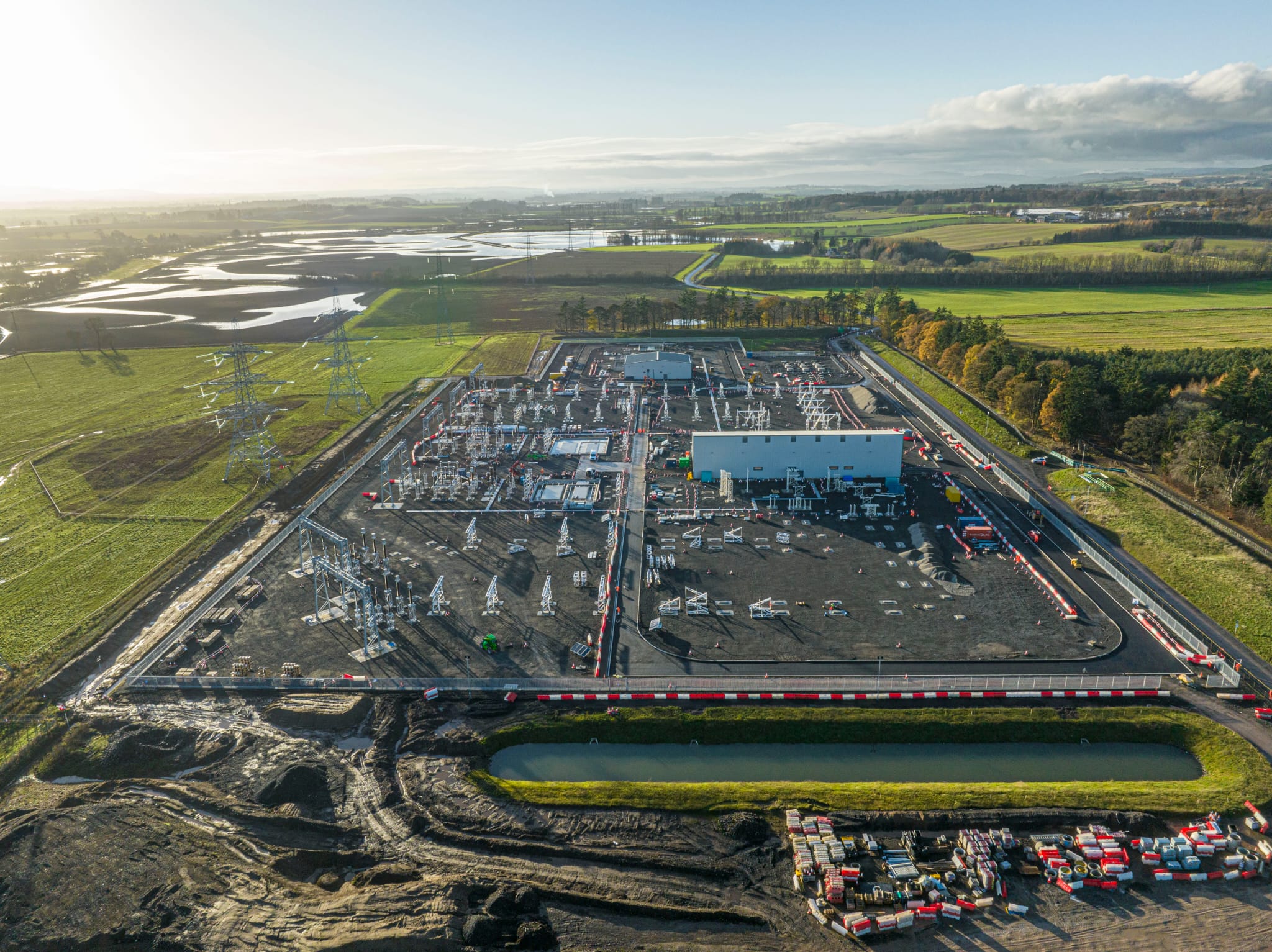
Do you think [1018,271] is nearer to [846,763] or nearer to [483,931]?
[846,763]

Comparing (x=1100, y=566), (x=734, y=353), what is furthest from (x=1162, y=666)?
(x=734, y=353)

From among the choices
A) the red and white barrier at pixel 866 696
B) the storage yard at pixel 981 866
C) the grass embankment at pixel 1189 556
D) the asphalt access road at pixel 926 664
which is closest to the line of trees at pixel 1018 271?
the grass embankment at pixel 1189 556

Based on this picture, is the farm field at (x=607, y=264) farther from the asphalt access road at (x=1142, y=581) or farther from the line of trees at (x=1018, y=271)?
the asphalt access road at (x=1142, y=581)

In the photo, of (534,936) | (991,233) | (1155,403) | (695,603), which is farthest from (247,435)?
(991,233)

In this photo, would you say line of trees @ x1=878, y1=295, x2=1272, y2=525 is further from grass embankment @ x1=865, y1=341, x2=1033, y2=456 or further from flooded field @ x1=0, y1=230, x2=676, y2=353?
flooded field @ x1=0, y1=230, x2=676, y2=353

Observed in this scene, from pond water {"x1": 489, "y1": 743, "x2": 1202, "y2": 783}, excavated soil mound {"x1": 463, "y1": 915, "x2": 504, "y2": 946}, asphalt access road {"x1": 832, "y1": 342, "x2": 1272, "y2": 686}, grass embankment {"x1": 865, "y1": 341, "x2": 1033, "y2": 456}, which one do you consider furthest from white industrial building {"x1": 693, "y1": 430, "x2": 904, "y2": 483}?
excavated soil mound {"x1": 463, "y1": 915, "x2": 504, "y2": 946}

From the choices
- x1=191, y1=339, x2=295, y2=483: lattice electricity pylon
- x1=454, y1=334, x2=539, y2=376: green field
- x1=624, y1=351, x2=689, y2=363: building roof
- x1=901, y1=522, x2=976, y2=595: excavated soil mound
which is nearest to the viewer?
x1=901, y1=522, x2=976, y2=595: excavated soil mound
